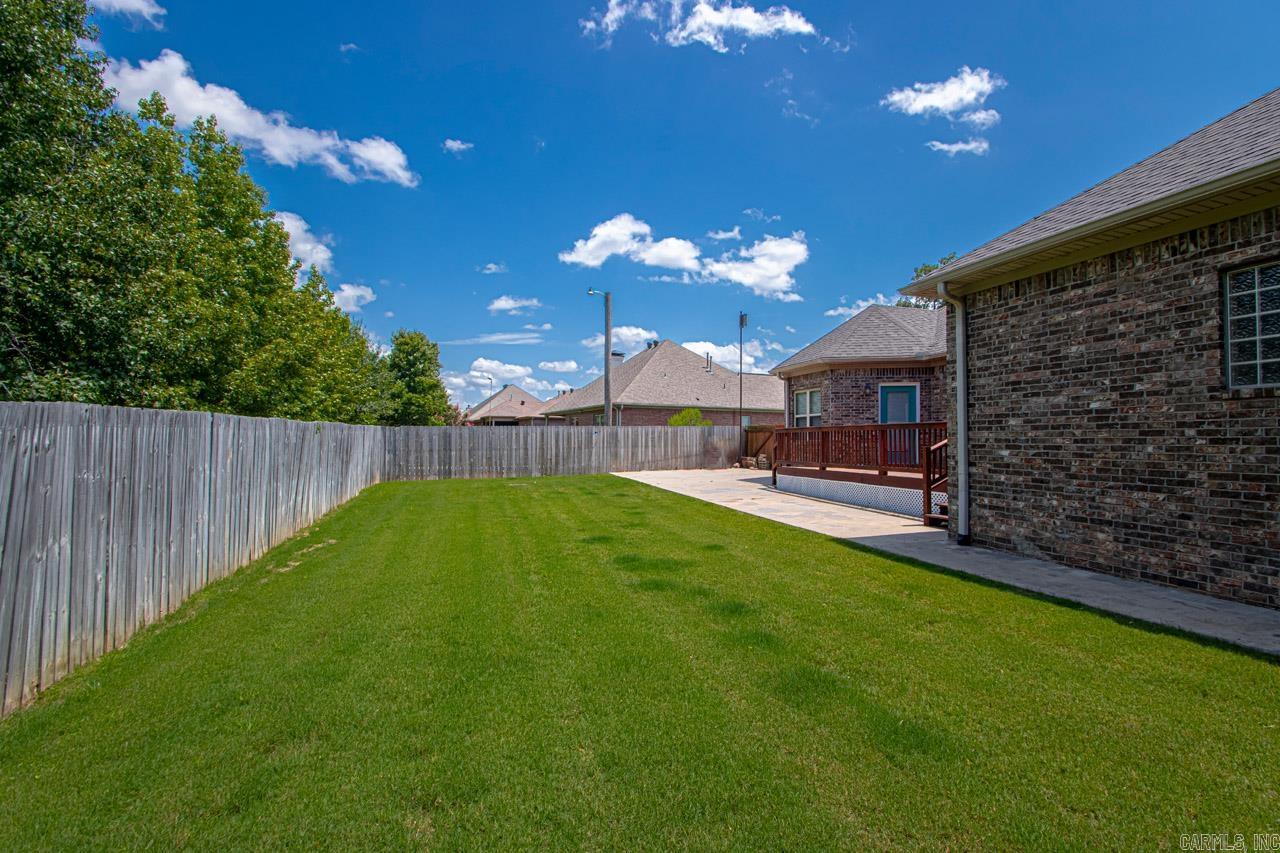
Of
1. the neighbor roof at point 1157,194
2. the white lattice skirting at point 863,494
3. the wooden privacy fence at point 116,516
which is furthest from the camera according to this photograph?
the white lattice skirting at point 863,494

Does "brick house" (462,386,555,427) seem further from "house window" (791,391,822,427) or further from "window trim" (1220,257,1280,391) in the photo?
"window trim" (1220,257,1280,391)

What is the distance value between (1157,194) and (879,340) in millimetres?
10542

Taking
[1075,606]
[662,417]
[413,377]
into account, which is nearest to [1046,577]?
[1075,606]

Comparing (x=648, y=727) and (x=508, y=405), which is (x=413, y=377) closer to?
(x=508, y=405)

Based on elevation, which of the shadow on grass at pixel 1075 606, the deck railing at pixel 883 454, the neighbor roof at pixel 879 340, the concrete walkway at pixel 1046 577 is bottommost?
the shadow on grass at pixel 1075 606

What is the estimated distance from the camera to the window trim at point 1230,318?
4.90m

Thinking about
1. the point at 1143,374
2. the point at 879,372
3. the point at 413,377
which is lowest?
the point at 1143,374

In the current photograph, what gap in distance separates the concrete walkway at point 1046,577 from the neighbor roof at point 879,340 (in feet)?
16.5

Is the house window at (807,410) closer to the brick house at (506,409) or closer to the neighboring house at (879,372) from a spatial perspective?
the neighboring house at (879,372)

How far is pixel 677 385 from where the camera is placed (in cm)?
3036

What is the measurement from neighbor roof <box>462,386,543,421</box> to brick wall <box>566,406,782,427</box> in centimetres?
1750

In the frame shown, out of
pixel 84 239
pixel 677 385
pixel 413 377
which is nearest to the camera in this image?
pixel 84 239

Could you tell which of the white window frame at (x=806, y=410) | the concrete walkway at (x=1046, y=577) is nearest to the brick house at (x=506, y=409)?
the white window frame at (x=806, y=410)

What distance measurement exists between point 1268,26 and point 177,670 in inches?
494
